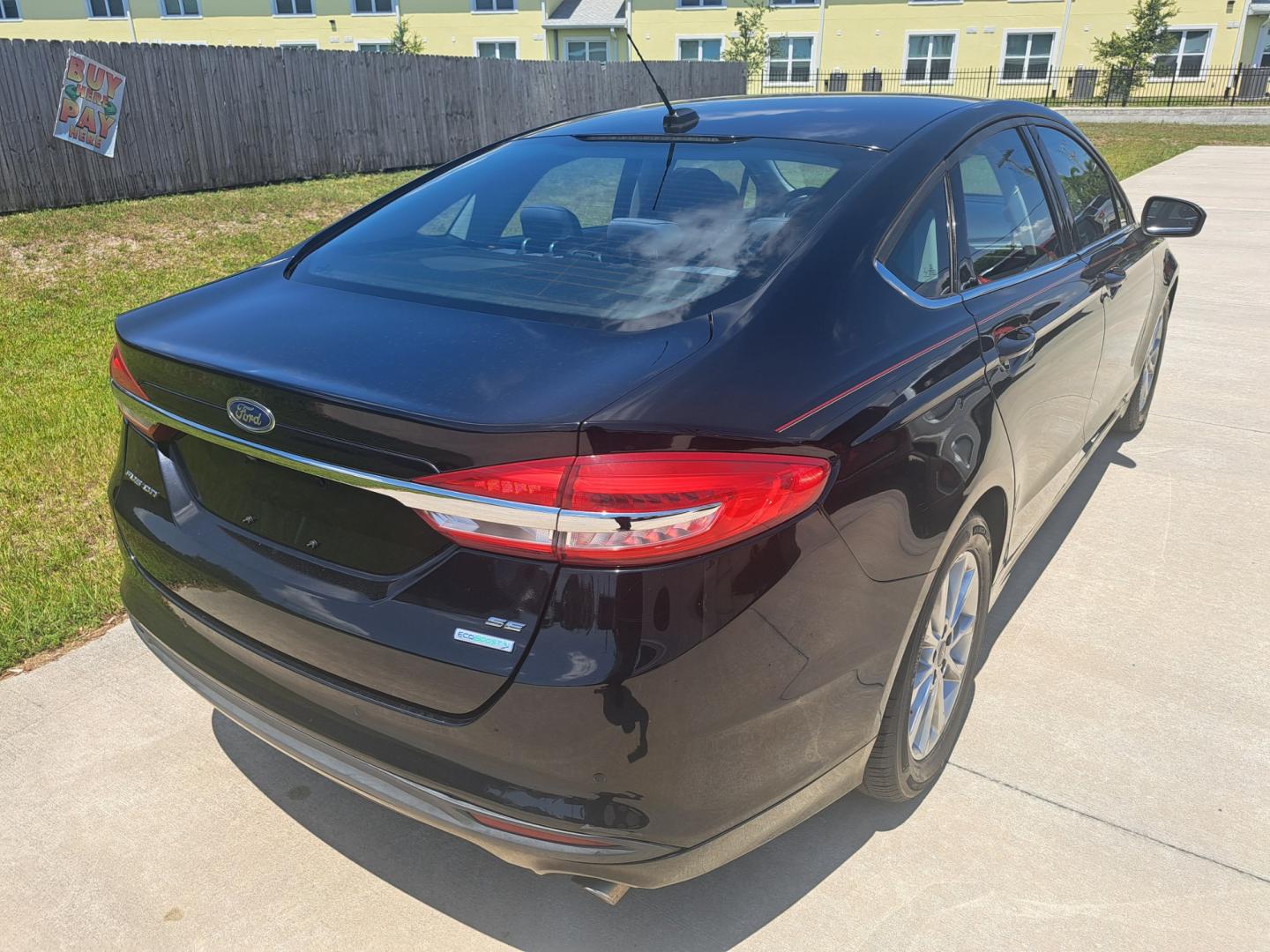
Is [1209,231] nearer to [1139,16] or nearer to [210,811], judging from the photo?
[210,811]

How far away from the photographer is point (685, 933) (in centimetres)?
225

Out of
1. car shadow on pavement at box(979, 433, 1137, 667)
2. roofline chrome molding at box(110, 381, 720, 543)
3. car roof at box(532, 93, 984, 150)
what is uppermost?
car roof at box(532, 93, 984, 150)

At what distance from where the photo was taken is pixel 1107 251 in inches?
147

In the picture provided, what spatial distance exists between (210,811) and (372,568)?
121cm

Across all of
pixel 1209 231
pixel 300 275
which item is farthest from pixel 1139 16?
pixel 300 275

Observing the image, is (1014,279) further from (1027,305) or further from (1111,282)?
(1111,282)

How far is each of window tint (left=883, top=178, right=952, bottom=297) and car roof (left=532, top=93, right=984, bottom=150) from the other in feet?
0.67

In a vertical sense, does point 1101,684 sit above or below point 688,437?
below

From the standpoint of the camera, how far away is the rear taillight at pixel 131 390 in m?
2.26

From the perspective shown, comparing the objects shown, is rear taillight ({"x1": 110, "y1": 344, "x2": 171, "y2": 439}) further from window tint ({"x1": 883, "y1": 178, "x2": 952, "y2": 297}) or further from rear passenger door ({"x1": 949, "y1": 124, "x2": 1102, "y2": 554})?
rear passenger door ({"x1": 949, "y1": 124, "x2": 1102, "y2": 554})

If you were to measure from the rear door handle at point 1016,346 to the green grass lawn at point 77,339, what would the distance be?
3.06m

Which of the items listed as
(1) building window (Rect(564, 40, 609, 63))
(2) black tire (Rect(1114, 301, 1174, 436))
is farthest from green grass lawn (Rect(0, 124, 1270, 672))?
(1) building window (Rect(564, 40, 609, 63))

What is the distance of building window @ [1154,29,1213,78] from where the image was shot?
37.8m

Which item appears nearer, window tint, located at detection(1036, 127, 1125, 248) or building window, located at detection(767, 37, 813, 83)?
window tint, located at detection(1036, 127, 1125, 248)
